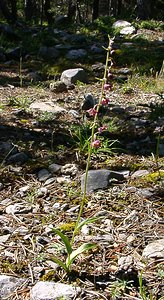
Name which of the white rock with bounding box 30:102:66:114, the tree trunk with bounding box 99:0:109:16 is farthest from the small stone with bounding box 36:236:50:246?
the tree trunk with bounding box 99:0:109:16

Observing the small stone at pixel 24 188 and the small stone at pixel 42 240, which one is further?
the small stone at pixel 24 188

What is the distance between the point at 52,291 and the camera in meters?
2.54

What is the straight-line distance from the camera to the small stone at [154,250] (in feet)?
9.36

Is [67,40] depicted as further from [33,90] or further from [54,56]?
[33,90]

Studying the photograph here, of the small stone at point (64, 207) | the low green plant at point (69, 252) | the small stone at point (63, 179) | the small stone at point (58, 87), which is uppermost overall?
the low green plant at point (69, 252)

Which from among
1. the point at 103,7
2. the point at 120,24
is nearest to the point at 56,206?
the point at 120,24

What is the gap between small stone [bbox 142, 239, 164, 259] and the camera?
2854 mm

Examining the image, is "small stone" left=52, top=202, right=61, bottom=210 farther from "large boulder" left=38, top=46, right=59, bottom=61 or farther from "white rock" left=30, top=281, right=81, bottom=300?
"large boulder" left=38, top=46, right=59, bottom=61

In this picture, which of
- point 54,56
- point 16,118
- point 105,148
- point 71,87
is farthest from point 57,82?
point 105,148

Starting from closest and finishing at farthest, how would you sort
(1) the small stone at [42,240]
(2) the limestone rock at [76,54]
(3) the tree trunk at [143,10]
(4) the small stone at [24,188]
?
(1) the small stone at [42,240] < (4) the small stone at [24,188] < (2) the limestone rock at [76,54] < (3) the tree trunk at [143,10]

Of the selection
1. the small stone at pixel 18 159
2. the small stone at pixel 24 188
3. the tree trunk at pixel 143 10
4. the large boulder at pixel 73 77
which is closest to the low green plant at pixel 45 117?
the small stone at pixel 18 159

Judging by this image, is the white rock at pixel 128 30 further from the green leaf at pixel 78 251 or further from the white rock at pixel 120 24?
the green leaf at pixel 78 251

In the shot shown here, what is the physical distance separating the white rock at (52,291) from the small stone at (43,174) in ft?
5.26

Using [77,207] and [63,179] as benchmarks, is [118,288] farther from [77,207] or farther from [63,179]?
[63,179]
